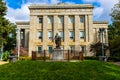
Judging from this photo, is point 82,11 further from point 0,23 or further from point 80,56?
point 80,56

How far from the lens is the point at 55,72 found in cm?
2570

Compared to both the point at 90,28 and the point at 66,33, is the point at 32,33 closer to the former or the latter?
the point at 66,33

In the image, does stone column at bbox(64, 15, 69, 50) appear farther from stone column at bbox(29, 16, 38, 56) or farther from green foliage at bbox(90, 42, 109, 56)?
stone column at bbox(29, 16, 38, 56)

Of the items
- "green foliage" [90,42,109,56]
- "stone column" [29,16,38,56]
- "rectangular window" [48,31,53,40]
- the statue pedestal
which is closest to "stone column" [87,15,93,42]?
"green foliage" [90,42,109,56]

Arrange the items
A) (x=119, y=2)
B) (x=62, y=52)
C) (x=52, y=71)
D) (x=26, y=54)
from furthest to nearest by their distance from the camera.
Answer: (x=26, y=54) → (x=119, y=2) → (x=62, y=52) → (x=52, y=71)

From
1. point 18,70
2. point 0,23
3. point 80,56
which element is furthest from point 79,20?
point 18,70

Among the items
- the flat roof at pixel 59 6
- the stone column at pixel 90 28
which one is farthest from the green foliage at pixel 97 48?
the flat roof at pixel 59 6

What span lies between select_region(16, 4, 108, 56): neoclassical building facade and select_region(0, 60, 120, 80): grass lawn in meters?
36.1

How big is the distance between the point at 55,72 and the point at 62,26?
41.4 m

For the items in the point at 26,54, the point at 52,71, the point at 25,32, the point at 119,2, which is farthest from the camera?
the point at 25,32

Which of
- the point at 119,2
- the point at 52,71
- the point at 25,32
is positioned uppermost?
the point at 119,2

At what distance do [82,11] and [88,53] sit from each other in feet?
29.8

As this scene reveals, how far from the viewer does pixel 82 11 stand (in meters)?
66.2

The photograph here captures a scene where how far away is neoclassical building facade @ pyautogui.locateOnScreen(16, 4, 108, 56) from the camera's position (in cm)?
6619
